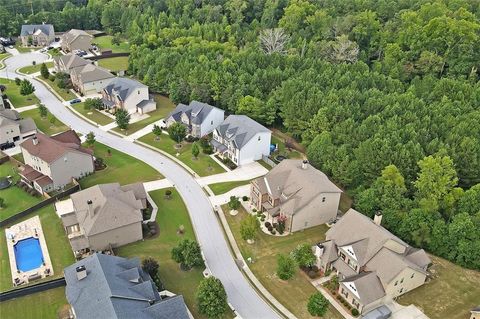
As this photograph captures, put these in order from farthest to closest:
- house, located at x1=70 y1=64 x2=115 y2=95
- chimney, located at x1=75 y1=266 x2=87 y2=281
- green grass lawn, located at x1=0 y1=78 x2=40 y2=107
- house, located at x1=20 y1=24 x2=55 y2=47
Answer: house, located at x1=20 y1=24 x2=55 y2=47, house, located at x1=70 y1=64 x2=115 y2=95, green grass lawn, located at x1=0 y1=78 x2=40 y2=107, chimney, located at x1=75 y1=266 x2=87 y2=281

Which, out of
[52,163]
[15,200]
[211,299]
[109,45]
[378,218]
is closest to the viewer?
[211,299]

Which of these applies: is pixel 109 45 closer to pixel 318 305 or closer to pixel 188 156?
pixel 188 156

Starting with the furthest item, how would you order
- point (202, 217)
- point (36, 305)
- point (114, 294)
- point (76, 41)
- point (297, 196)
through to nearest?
point (76, 41), point (202, 217), point (297, 196), point (36, 305), point (114, 294)

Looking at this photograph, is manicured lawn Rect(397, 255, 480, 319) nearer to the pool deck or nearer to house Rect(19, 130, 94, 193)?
the pool deck

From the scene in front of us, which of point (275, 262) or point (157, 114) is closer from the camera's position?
point (275, 262)

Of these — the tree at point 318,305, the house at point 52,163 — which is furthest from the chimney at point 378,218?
the house at point 52,163

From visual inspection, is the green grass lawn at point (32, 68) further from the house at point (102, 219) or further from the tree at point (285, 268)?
the tree at point (285, 268)

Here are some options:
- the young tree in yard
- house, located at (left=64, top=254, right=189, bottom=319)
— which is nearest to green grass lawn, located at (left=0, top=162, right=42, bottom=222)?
house, located at (left=64, top=254, right=189, bottom=319)

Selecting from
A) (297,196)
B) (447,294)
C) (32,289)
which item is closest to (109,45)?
(297,196)
